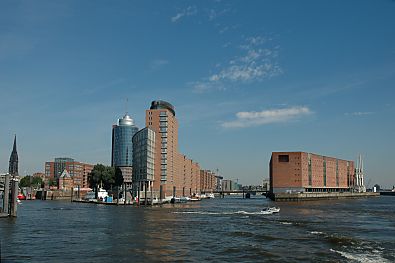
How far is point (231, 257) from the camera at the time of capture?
41.9m

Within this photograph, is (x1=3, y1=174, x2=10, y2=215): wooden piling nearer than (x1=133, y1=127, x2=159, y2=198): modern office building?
Yes

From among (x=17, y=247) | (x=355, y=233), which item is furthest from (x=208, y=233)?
(x=17, y=247)

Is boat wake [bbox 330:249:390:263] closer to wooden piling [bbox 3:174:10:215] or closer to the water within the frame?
the water

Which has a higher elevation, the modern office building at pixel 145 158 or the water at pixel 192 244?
the modern office building at pixel 145 158

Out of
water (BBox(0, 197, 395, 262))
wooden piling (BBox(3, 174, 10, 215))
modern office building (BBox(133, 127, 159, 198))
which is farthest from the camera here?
modern office building (BBox(133, 127, 159, 198))

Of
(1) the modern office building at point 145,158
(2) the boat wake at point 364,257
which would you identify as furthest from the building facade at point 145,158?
(2) the boat wake at point 364,257

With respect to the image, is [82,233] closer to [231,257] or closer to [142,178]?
[231,257]

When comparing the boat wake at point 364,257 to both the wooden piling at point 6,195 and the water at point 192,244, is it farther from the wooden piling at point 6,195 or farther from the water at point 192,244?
the wooden piling at point 6,195

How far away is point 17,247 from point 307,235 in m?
36.2

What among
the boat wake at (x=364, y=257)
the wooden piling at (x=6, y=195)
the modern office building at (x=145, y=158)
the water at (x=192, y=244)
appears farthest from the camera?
the modern office building at (x=145, y=158)

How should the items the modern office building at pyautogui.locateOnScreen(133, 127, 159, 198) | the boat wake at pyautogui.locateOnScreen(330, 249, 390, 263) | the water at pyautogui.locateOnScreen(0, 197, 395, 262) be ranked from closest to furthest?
1. the boat wake at pyautogui.locateOnScreen(330, 249, 390, 263)
2. the water at pyautogui.locateOnScreen(0, 197, 395, 262)
3. the modern office building at pyautogui.locateOnScreen(133, 127, 159, 198)

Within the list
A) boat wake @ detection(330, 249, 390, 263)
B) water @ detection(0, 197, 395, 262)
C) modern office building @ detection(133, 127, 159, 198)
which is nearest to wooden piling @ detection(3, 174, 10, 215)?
water @ detection(0, 197, 395, 262)

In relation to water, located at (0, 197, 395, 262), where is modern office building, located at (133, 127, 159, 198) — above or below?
above

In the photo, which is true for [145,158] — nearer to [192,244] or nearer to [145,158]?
[145,158]
